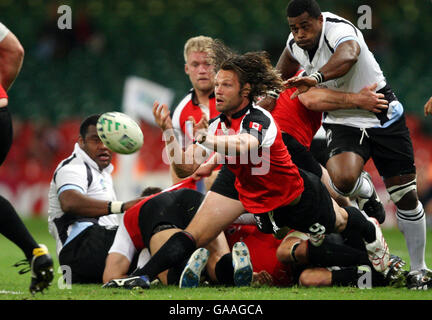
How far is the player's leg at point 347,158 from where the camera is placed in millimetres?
5387

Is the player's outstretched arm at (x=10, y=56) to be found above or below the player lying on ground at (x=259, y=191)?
above

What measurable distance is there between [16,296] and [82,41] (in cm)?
1388

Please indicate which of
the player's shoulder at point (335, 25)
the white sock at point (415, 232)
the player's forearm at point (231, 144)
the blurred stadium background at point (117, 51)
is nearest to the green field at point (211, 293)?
the white sock at point (415, 232)

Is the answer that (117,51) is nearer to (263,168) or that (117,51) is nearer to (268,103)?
(268,103)

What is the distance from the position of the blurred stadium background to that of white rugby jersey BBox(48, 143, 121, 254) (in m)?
7.68

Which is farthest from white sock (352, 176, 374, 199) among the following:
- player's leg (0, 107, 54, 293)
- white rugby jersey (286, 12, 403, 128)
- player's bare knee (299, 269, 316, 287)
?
player's leg (0, 107, 54, 293)

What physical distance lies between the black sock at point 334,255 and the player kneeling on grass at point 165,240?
47 cm

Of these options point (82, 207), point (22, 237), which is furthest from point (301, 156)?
point (22, 237)

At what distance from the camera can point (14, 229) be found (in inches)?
168

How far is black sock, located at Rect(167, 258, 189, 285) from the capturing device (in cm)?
538

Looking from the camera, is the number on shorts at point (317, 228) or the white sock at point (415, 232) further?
the white sock at point (415, 232)

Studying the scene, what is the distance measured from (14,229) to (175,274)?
152 centimetres

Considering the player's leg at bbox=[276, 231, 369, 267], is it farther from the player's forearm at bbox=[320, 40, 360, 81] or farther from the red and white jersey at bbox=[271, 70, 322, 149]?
the player's forearm at bbox=[320, 40, 360, 81]

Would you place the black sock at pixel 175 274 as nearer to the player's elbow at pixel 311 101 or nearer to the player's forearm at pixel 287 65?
the player's elbow at pixel 311 101
